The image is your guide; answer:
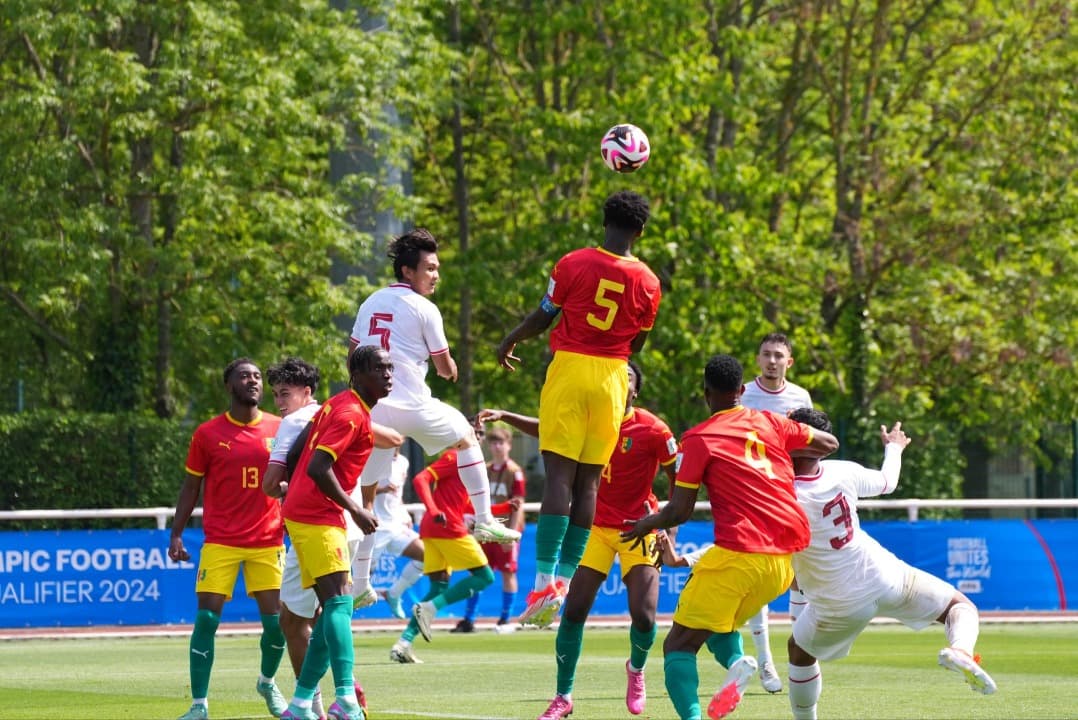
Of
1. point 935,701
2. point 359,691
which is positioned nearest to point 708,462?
point 359,691

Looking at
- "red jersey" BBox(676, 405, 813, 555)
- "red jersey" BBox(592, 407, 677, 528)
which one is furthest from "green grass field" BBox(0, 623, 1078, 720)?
"red jersey" BBox(676, 405, 813, 555)

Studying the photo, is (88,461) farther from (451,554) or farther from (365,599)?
(365,599)

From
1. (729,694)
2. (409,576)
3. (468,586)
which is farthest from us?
(409,576)

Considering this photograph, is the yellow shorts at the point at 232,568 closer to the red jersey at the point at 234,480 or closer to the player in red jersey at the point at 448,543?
the red jersey at the point at 234,480

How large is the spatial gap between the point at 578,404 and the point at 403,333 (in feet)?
5.74

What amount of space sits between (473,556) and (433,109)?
13.4 m

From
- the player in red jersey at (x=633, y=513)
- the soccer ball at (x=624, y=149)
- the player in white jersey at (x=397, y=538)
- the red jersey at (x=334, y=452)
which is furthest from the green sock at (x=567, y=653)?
the player in white jersey at (x=397, y=538)

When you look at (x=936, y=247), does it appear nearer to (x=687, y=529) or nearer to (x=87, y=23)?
(x=687, y=529)

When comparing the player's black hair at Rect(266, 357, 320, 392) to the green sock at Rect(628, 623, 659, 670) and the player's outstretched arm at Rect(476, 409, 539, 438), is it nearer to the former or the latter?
the player's outstretched arm at Rect(476, 409, 539, 438)

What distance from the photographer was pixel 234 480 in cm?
1275

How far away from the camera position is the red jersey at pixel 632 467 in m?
12.9

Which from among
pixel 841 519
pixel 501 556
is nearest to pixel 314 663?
pixel 841 519

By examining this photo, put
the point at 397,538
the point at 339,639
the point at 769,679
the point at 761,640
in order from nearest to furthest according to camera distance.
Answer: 1. the point at 339,639
2. the point at 769,679
3. the point at 761,640
4. the point at 397,538

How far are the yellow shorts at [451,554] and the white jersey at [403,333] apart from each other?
6.18m
